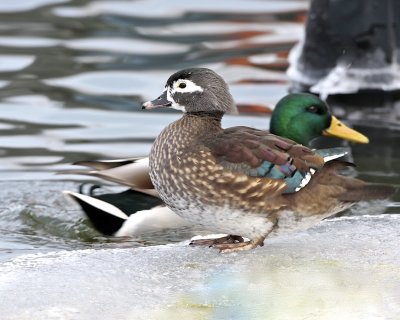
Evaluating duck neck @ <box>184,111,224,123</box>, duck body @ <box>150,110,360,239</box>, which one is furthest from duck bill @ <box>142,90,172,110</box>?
duck body @ <box>150,110,360,239</box>

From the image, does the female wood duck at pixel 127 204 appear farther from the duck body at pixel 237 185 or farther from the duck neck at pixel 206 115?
the duck body at pixel 237 185

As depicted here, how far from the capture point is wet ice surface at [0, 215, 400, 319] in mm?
4164

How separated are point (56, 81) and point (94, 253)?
5.32 metres

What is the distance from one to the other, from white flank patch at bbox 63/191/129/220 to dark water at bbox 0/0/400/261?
5.9 inches

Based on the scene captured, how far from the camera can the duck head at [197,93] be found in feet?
16.9

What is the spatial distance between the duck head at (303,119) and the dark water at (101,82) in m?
0.49

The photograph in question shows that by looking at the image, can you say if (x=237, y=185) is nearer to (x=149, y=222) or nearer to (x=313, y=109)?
(x=149, y=222)

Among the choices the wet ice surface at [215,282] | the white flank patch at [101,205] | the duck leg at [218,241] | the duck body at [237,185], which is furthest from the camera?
the white flank patch at [101,205]

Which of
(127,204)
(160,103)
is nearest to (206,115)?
(160,103)

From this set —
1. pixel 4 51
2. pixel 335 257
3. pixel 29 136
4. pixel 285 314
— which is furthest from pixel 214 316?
pixel 4 51

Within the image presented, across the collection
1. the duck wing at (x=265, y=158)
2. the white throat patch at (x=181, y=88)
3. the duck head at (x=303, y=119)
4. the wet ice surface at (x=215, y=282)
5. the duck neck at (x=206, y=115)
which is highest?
the white throat patch at (x=181, y=88)

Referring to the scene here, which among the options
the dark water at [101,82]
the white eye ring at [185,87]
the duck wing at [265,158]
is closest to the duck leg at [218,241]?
the duck wing at [265,158]

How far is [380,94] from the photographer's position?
31.6ft

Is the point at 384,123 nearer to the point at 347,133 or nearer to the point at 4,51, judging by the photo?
the point at 347,133
